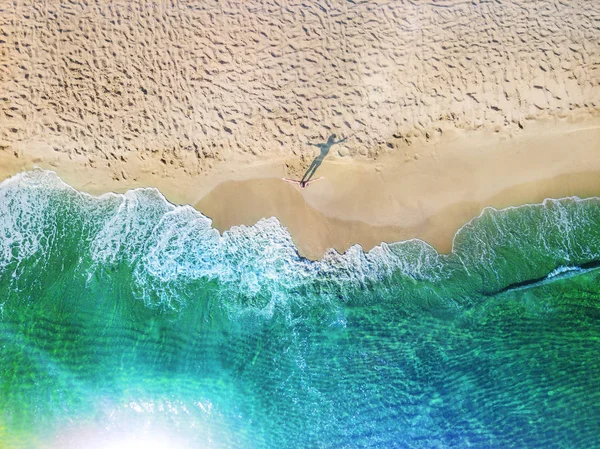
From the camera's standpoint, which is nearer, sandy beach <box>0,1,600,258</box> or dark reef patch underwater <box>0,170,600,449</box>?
sandy beach <box>0,1,600,258</box>

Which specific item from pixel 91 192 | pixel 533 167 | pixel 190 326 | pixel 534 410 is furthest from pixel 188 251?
pixel 534 410

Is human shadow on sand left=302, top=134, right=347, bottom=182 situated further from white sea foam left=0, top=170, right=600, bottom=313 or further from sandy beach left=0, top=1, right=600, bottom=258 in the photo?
white sea foam left=0, top=170, right=600, bottom=313

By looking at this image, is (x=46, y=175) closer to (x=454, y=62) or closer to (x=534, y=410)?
(x=454, y=62)

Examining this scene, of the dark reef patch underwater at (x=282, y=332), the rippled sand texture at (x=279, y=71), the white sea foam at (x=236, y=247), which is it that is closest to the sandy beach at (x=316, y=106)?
the rippled sand texture at (x=279, y=71)

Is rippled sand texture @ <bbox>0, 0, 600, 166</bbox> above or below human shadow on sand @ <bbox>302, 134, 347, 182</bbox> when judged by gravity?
above

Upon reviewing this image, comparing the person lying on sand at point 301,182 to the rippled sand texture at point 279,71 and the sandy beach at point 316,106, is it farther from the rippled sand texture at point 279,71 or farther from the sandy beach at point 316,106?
the rippled sand texture at point 279,71

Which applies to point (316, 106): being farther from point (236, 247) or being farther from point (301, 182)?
point (236, 247)

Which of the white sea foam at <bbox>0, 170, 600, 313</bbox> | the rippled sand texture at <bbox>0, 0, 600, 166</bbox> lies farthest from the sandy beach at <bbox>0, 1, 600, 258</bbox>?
the white sea foam at <bbox>0, 170, 600, 313</bbox>
